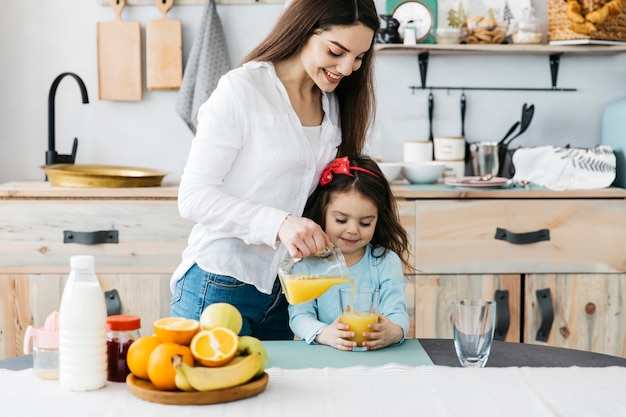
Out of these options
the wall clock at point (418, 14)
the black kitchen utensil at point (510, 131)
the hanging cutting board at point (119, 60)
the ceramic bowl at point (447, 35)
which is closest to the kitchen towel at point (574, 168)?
the black kitchen utensil at point (510, 131)

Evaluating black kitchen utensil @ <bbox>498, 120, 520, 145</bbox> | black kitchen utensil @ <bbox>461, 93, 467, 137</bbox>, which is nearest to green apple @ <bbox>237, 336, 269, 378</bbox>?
black kitchen utensil @ <bbox>498, 120, 520, 145</bbox>

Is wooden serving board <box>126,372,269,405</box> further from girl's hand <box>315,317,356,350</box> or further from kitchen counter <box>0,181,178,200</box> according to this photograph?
kitchen counter <box>0,181,178,200</box>

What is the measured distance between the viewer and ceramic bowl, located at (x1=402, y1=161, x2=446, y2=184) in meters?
3.04

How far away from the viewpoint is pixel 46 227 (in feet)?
9.29

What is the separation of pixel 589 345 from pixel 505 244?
0.46 metres

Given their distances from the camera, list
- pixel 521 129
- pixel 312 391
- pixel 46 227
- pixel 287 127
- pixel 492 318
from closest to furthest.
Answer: pixel 312 391 < pixel 492 318 < pixel 287 127 < pixel 46 227 < pixel 521 129

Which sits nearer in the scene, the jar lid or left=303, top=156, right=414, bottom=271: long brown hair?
the jar lid

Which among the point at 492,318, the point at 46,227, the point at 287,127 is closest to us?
the point at 492,318

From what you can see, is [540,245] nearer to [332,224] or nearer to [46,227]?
[332,224]

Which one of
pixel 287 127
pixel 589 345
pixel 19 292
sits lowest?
A: pixel 589 345

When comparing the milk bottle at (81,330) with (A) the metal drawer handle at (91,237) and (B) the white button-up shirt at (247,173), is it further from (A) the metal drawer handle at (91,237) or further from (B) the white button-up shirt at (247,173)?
(A) the metal drawer handle at (91,237)

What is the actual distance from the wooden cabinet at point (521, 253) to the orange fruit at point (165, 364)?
1.71 meters

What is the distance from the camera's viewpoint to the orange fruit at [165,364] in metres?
1.19

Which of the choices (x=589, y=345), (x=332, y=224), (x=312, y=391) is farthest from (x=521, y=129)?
(x=312, y=391)
